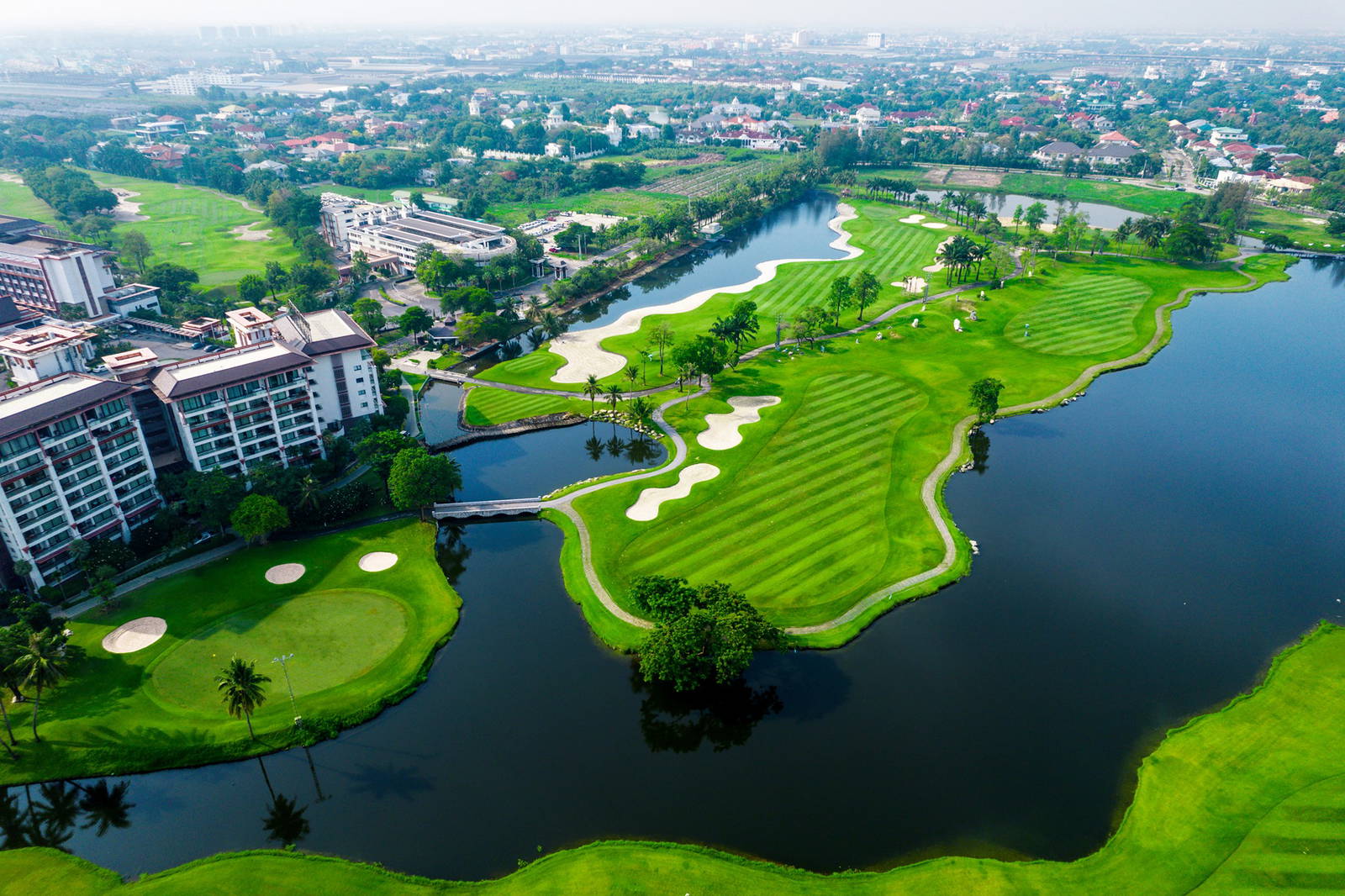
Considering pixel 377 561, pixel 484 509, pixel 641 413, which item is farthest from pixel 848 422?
pixel 377 561

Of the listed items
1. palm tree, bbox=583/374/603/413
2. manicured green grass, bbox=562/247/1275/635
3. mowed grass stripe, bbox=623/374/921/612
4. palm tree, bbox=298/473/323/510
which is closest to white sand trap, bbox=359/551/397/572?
palm tree, bbox=298/473/323/510

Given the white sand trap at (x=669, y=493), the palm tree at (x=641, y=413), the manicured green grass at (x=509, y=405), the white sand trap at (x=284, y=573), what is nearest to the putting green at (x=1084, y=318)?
the palm tree at (x=641, y=413)

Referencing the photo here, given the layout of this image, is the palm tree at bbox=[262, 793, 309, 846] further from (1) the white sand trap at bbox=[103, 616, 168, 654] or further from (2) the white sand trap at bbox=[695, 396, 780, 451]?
(2) the white sand trap at bbox=[695, 396, 780, 451]

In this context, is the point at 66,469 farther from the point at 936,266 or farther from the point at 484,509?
the point at 936,266

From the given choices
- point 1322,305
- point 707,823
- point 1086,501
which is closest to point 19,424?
point 707,823

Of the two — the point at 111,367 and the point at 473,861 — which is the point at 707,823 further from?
the point at 111,367
